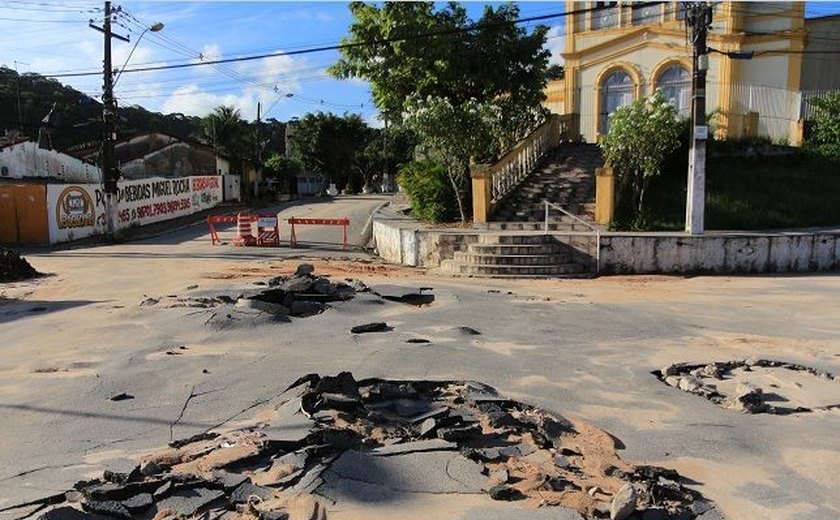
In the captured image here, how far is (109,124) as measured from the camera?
79.9 ft

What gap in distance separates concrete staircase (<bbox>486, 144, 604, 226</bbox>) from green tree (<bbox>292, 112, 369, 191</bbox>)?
34357mm

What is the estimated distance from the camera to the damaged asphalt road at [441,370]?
4.76 m

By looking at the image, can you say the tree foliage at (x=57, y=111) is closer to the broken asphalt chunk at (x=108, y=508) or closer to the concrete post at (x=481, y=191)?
the concrete post at (x=481, y=191)

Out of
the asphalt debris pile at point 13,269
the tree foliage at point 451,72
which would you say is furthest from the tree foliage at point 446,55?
the asphalt debris pile at point 13,269

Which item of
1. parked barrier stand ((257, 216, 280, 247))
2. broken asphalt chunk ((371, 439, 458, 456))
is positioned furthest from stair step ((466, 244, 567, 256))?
broken asphalt chunk ((371, 439, 458, 456))

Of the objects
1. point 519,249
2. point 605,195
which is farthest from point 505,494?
point 605,195

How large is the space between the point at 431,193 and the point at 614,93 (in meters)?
11.5

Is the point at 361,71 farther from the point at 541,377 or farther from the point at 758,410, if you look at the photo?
the point at 758,410

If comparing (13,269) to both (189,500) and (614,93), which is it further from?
(614,93)

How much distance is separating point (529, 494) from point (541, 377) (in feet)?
9.85

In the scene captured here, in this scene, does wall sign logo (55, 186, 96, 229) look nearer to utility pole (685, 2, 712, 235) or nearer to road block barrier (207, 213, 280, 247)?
road block barrier (207, 213, 280, 247)

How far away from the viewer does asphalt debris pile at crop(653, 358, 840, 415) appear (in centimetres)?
638

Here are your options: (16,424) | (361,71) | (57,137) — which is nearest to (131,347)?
(16,424)

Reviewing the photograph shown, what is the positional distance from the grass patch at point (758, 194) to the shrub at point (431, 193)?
585cm
